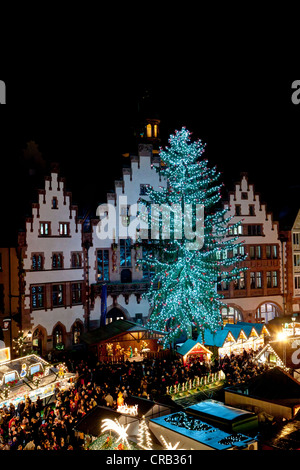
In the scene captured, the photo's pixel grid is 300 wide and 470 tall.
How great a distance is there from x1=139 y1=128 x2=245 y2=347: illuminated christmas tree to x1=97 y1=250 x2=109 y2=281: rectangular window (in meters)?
5.67

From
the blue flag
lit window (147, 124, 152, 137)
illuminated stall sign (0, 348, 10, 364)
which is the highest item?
lit window (147, 124, 152, 137)

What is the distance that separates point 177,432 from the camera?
49.7 ft

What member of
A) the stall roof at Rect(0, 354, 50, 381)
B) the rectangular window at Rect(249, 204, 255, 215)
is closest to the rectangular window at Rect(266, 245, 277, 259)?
the rectangular window at Rect(249, 204, 255, 215)

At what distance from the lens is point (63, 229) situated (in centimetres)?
3669

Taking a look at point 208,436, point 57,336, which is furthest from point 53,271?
point 208,436

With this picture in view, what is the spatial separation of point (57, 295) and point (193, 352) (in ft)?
39.1

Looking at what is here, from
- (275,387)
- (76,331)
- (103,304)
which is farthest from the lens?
(76,331)

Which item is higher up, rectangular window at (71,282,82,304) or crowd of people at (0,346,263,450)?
rectangular window at (71,282,82,304)

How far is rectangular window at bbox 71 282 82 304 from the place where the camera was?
121 feet

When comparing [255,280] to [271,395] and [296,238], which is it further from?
[271,395]

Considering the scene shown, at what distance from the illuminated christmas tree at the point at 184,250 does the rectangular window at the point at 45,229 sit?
7.97 m

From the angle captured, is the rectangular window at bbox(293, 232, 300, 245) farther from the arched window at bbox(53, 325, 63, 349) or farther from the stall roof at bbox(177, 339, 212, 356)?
the arched window at bbox(53, 325, 63, 349)

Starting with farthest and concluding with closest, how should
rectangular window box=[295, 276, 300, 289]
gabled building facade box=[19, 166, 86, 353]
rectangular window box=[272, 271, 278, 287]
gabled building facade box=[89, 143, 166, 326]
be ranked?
1. rectangular window box=[295, 276, 300, 289]
2. rectangular window box=[272, 271, 278, 287]
3. gabled building facade box=[89, 143, 166, 326]
4. gabled building facade box=[19, 166, 86, 353]

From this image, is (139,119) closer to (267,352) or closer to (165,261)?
(165,261)
